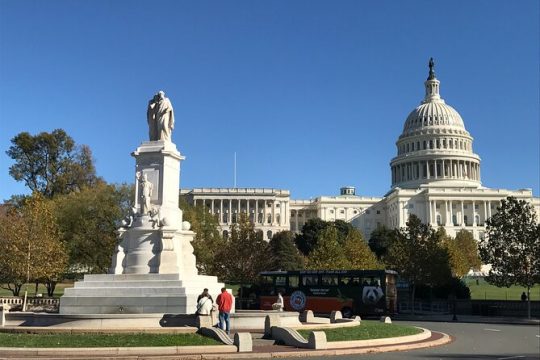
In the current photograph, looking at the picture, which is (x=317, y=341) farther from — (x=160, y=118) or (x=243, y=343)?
(x=160, y=118)

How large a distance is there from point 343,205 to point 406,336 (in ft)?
549

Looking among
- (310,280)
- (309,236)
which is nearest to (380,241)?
(309,236)

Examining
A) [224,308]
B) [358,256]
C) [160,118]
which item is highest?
[160,118]

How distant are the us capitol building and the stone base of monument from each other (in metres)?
135

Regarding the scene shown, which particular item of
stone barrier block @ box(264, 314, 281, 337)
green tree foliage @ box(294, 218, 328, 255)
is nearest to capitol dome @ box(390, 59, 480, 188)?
green tree foliage @ box(294, 218, 328, 255)

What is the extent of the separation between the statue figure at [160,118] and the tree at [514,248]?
97.8ft

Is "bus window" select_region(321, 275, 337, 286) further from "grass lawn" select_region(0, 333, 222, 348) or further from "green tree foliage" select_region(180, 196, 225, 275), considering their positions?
"grass lawn" select_region(0, 333, 222, 348)

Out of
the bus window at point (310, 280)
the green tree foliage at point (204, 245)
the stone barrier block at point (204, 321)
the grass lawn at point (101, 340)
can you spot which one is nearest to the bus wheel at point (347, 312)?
the bus window at point (310, 280)

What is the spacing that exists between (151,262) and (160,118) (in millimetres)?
6866

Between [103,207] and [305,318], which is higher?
[103,207]

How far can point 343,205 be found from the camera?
191000 mm

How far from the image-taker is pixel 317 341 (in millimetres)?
20047

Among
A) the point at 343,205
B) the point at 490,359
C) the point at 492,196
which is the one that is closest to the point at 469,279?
the point at 492,196

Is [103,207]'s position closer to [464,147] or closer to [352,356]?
[352,356]
